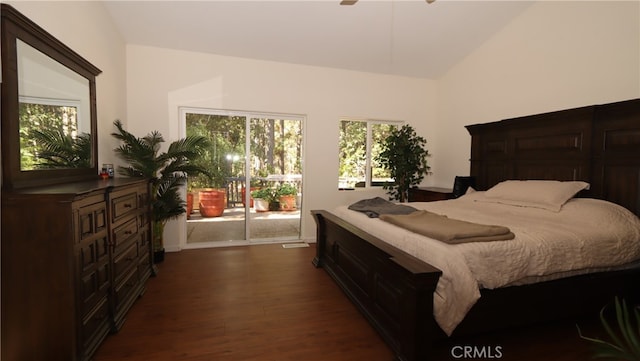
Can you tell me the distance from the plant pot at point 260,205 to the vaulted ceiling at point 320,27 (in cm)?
205

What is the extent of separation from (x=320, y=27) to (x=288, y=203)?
8.32ft

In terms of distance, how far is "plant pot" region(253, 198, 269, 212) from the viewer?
4625 millimetres

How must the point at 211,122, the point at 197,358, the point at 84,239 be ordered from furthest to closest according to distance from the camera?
the point at 211,122, the point at 197,358, the point at 84,239

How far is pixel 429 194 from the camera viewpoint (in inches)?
180

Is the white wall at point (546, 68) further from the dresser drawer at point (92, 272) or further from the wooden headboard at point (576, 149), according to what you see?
the dresser drawer at point (92, 272)

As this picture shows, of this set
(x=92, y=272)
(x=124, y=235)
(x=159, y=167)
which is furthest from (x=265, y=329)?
(x=159, y=167)

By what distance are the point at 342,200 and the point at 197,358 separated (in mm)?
3261

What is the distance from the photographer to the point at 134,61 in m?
3.86

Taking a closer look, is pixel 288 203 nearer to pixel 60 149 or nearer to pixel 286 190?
pixel 286 190

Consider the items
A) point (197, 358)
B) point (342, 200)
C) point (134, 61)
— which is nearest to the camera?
point (197, 358)

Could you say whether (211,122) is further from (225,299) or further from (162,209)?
(225,299)

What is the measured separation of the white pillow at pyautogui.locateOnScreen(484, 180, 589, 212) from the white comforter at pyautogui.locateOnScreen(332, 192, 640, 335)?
0.24ft

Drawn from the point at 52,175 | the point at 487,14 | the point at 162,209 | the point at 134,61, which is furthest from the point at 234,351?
the point at 487,14

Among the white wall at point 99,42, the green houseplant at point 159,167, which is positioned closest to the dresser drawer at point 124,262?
the green houseplant at point 159,167
